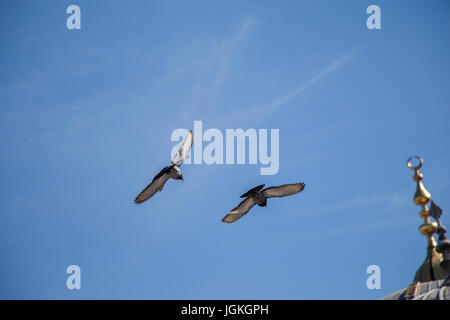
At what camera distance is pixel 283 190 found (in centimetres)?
3186

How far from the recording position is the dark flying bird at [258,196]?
31.6 metres

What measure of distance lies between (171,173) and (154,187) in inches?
44.5

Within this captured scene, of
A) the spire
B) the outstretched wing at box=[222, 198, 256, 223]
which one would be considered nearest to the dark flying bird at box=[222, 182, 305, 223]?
the outstretched wing at box=[222, 198, 256, 223]

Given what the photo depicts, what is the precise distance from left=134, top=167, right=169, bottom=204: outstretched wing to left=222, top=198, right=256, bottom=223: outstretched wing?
294cm

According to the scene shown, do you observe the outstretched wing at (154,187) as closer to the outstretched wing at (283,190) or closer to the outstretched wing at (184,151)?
the outstretched wing at (184,151)

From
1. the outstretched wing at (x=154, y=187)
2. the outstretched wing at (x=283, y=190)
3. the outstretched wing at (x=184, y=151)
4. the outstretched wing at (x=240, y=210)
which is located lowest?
the outstretched wing at (x=240, y=210)

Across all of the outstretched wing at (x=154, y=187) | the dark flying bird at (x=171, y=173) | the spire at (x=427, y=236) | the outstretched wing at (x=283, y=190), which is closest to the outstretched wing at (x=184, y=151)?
the dark flying bird at (x=171, y=173)

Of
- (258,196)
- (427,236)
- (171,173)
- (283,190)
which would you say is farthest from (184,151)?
(427,236)

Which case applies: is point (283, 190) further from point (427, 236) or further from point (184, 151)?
point (427, 236)

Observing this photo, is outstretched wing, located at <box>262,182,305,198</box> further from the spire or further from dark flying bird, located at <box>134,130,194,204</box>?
the spire
